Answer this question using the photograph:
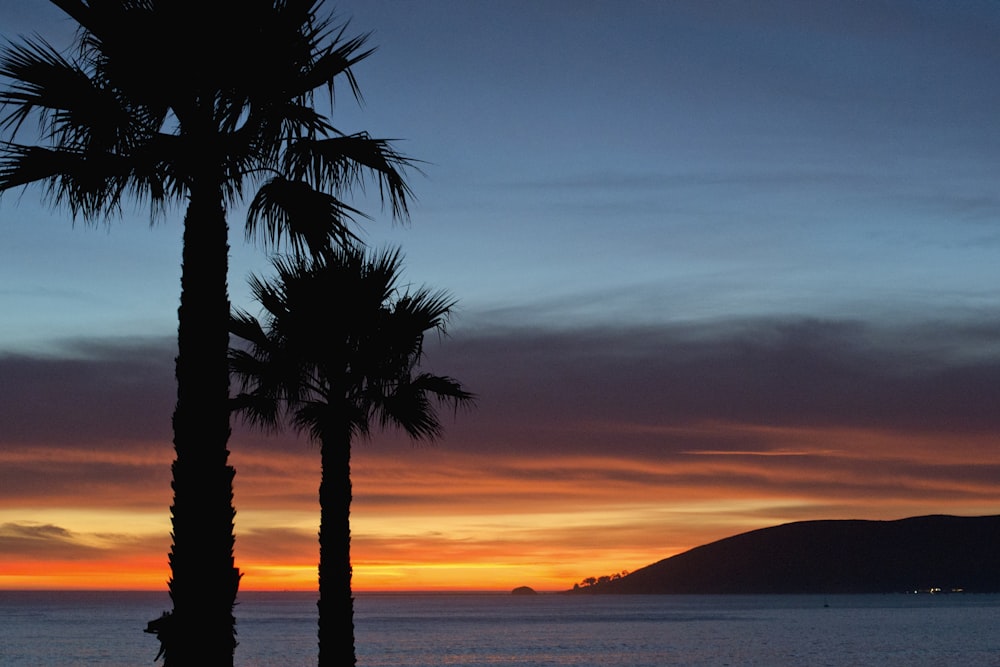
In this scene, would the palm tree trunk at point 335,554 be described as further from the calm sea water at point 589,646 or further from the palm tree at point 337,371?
the calm sea water at point 589,646

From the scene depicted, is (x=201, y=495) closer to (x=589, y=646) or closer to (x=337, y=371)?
(x=337, y=371)

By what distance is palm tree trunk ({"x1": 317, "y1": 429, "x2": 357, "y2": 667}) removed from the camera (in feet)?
62.0

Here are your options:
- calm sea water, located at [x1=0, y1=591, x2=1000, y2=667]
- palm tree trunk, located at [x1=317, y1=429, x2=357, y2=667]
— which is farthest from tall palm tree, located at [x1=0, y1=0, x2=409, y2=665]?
calm sea water, located at [x1=0, y1=591, x2=1000, y2=667]

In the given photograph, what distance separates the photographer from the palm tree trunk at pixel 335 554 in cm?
1891

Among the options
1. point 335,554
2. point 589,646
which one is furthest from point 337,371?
point 589,646

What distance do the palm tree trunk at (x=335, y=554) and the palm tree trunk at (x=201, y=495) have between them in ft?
26.8

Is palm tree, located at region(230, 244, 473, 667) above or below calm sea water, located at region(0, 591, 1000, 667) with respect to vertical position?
above

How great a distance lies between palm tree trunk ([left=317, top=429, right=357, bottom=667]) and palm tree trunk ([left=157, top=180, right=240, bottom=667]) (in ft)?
26.8

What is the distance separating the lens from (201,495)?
10.5 meters

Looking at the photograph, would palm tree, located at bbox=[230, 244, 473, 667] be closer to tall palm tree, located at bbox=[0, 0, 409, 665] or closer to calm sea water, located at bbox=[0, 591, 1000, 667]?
tall palm tree, located at bbox=[0, 0, 409, 665]

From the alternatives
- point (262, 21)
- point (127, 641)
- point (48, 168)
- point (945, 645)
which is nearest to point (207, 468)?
point (48, 168)

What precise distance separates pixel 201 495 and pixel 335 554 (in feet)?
29.1

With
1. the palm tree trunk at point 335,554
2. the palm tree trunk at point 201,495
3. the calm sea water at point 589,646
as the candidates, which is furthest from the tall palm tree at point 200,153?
the calm sea water at point 589,646

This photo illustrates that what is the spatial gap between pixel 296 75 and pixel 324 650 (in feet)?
36.4
